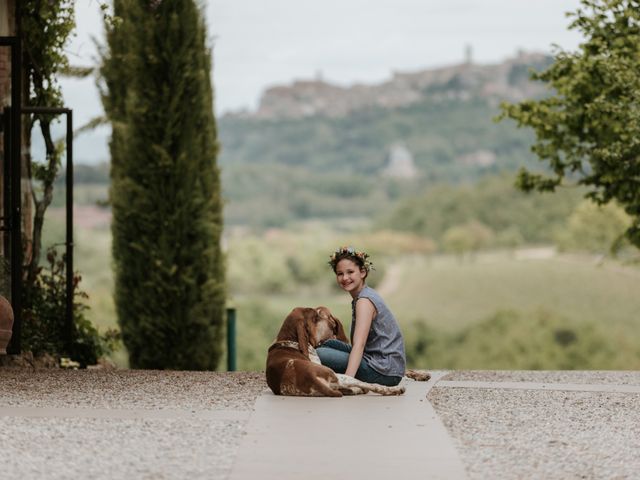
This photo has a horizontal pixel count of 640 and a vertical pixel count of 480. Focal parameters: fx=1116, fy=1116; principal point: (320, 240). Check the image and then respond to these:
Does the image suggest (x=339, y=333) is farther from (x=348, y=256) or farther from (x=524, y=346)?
(x=524, y=346)

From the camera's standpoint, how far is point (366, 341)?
8648 millimetres

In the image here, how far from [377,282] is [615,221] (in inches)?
781

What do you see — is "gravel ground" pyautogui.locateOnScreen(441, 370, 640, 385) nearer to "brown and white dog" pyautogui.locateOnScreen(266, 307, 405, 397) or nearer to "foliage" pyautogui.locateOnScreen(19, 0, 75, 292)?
"brown and white dog" pyautogui.locateOnScreen(266, 307, 405, 397)

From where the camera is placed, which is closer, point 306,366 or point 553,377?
point 306,366

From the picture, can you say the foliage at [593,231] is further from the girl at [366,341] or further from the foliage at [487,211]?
the girl at [366,341]

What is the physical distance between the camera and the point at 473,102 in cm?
8256

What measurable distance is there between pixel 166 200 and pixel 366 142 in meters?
66.9

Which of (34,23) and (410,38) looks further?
(410,38)

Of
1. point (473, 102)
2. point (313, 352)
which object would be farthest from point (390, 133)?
point (313, 352)

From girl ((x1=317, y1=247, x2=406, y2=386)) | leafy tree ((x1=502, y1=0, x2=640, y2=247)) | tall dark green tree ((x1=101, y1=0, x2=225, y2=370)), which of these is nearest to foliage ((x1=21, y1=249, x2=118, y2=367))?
tall dark green tree ((x1=101, y1=0, x2=225, y2=370))

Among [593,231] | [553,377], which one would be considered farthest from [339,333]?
[593,231]

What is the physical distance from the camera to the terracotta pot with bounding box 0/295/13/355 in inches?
379

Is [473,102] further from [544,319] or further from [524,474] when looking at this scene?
[524,474]

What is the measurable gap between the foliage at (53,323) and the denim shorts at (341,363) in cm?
418
